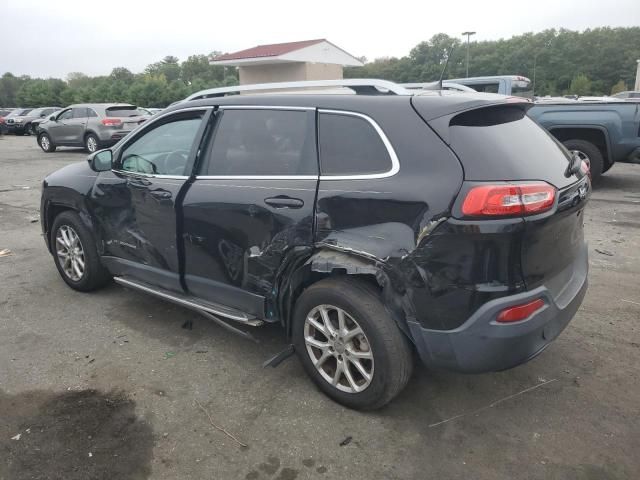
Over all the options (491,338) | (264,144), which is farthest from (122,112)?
(491,338)

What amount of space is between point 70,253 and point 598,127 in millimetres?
7750

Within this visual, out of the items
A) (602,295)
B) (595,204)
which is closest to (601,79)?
(595,204)

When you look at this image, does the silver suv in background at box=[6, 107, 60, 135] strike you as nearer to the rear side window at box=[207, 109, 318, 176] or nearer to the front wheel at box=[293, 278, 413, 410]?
the rear side window at box=[207, 109, 318, 176]

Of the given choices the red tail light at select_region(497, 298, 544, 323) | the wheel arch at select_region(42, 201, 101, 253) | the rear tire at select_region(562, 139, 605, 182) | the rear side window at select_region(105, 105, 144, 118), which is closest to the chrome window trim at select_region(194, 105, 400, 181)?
the red tail light at select_region(497, 298, 544, 323)

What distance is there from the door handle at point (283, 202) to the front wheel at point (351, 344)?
18.4 inches

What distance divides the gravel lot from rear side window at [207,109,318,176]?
1306 millimetres

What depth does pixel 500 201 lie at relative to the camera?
2.37 meters

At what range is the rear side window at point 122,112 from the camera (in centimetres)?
1680

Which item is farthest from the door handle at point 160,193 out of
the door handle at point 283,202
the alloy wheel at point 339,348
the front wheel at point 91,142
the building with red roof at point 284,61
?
the building with red roof at point 284,61

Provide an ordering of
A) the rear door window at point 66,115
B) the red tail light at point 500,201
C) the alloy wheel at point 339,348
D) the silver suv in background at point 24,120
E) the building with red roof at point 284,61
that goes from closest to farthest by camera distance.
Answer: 1. the red tail light at point 500,201
2. the alloy wheel at point 339,348
3. the rear door window at point 66,115
4. the silver suv in background at point 24,120
5. the building with red roof at point 284,61

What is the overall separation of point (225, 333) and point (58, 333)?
1.29 metres

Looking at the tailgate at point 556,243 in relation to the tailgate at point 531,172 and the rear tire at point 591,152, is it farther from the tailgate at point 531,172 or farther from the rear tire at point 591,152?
the rear tire at point 591,152

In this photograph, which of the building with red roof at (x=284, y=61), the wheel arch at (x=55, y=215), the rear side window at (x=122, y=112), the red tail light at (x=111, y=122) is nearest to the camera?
the wheel arch at (x=55, y=215)

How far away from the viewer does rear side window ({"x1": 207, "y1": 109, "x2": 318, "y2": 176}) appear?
303 cm
